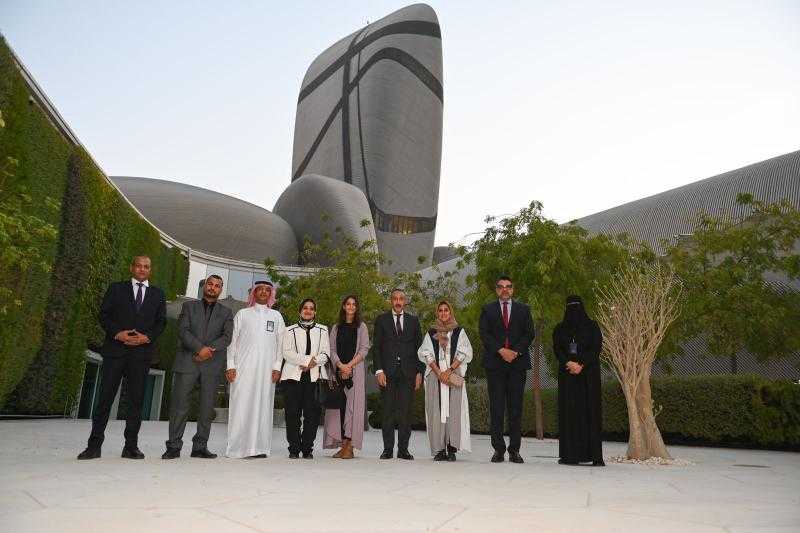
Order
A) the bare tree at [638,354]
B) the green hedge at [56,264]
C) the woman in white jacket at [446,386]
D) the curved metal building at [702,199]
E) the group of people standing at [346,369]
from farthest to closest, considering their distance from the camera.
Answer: the curved metal building at [702,199] < the green hedge at [56,264] < the bare tree at [638,354] < the woman in white jacket at [446,386] < the group of people standing at [346,369]

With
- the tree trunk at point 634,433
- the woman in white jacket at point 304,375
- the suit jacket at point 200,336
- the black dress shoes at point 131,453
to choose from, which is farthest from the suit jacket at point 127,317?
the tree trunk at point 634,433

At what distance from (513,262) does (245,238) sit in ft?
94.8

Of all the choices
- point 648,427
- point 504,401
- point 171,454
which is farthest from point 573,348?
point 171,454

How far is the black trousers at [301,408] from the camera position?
6648mm

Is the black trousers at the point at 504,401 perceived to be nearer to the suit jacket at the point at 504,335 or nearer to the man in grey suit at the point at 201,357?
the suit jacket at the point at 504,335

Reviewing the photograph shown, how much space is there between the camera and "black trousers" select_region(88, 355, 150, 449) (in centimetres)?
577

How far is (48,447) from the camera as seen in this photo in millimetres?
6512

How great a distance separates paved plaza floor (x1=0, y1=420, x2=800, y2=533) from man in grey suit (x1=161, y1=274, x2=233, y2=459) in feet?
2.26

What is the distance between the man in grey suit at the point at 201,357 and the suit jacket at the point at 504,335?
9.04 ft

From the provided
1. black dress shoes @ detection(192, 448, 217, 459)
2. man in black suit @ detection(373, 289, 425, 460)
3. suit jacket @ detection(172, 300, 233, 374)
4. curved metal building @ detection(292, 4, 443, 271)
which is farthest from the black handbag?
curved metal building @ detection(292, 4, 443, 271)

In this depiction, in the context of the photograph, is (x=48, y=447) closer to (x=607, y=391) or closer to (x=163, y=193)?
(x=607, y=391)

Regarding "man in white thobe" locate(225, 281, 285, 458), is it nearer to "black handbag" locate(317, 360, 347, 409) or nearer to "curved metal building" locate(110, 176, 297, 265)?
"black handbag" locate(317, 360, 347, 409)

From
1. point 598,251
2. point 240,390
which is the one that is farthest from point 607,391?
point 240,390

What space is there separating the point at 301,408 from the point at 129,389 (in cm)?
179
